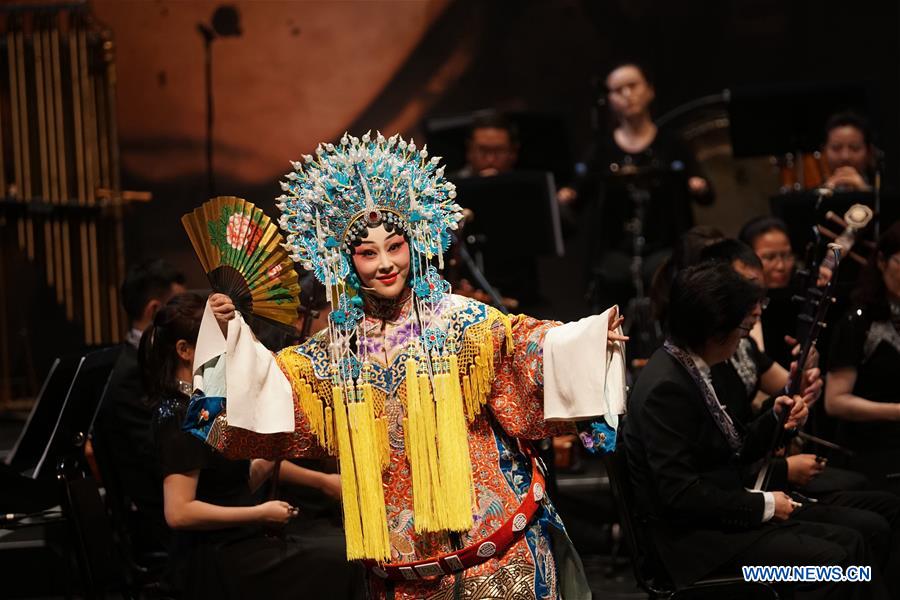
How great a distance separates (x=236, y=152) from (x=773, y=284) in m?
4.10

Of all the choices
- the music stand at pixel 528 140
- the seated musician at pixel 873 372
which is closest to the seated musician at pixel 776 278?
the seated musician at pixel 873 372

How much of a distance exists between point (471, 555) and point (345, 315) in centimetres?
68

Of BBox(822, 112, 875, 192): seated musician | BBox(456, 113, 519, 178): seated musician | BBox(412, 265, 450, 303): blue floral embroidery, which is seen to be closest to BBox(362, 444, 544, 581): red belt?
BBox(412, 265, 450, 303): blue floral embroidery

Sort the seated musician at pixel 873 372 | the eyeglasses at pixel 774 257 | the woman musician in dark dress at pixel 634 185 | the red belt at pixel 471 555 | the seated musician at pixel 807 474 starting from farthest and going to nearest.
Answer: the woman musician in dark dress at pixel 634 185
the eyeglasses at pixel 774 257
the seated musician at pixel 873 372
the seated musician at pixel 807 474
the red belt at pixel 471 555

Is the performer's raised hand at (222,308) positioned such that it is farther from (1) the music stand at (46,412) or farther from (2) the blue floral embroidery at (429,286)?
(1) the music stand at (46,412)

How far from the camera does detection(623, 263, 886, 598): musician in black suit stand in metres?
3.59

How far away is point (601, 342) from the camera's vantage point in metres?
2.95

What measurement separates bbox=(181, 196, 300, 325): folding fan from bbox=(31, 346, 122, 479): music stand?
125cm

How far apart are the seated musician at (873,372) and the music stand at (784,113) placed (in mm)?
1789

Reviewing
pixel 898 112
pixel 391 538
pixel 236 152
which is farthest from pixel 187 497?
pixel 898 112

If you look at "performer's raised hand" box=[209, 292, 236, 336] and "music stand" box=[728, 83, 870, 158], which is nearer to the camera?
"performer's raised hand" box=[209, 292, 236, 336]

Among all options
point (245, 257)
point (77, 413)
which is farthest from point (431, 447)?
point (77, 413)

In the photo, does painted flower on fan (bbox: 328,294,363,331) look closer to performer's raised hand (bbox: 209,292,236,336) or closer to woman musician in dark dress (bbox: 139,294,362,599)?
performer's raised hand (bbox: 209,292,236,336)

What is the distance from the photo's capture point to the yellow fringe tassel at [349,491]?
305 centimetres
